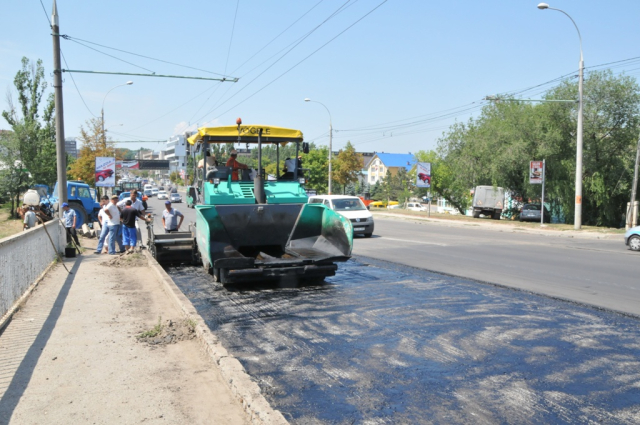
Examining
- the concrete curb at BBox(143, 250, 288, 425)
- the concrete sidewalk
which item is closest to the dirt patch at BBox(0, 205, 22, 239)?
the concrete sidewalk

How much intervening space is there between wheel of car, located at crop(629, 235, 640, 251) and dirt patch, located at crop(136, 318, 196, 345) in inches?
628

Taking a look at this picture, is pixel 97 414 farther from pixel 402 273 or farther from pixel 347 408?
pixel 402 273

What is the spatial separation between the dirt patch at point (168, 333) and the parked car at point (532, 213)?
37.8 meters

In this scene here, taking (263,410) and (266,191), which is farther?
(266,191)

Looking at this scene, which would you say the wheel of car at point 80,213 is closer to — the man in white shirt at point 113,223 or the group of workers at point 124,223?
the group of workers at point 124,223

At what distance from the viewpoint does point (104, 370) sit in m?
5.46

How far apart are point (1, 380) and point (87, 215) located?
2326 cm

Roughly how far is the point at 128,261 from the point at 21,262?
4.51 m

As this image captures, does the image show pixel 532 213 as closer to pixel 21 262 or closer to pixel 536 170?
pixel 536 170

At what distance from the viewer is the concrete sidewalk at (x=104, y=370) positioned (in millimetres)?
4434

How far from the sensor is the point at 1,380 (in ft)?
17.0

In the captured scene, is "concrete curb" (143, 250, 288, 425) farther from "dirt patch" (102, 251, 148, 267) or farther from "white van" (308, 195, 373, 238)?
"white van" (308, 195, 373, 238)

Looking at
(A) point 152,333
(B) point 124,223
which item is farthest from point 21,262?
(B) point 124,223

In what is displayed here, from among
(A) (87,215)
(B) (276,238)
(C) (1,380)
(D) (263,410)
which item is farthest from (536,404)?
(A) (87,215)
